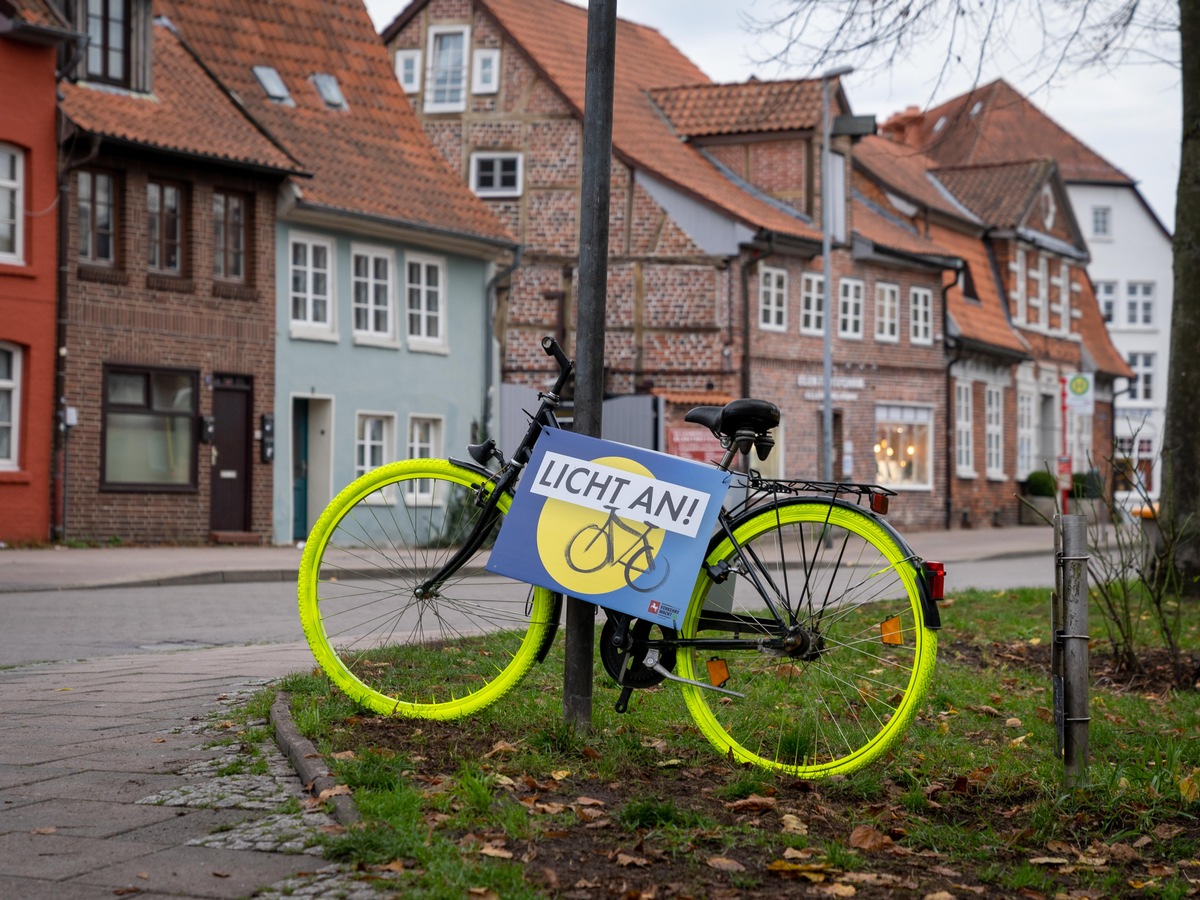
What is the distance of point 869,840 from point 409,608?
7.07 feet

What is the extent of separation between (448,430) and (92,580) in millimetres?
12637

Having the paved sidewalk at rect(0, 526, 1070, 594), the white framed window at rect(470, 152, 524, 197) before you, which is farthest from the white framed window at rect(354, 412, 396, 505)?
the white framed window at rect(470, 152, 524, 197)

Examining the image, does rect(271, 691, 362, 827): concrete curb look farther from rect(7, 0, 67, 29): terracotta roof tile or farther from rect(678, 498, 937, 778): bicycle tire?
rect(7, 0, 67, 29): terracotta roof tile

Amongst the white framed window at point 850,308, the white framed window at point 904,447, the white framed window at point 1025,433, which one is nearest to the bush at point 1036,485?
the white framed window at point 1025,433

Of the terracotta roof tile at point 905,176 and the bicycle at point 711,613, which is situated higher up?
the terracotta roof tile at point 905,176

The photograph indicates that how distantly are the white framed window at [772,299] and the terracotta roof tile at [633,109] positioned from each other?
101cm

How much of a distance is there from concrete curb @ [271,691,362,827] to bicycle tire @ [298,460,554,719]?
29 cm

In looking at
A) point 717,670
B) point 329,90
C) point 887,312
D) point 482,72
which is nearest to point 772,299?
point 887,312

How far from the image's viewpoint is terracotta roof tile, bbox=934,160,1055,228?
4522cm

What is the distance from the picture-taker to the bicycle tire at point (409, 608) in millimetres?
6172

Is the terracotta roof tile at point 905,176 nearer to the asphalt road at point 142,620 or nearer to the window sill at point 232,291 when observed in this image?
the window sill at point 232,291

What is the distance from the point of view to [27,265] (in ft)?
75.1

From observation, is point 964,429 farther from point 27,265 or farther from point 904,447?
point 27,265

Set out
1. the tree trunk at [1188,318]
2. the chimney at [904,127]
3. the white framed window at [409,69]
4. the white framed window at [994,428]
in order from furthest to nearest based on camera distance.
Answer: the chimney at [904,127]
the white framed window at [994,428]
the white framed window at [409,69]
the tree trunk at [1188,318]
